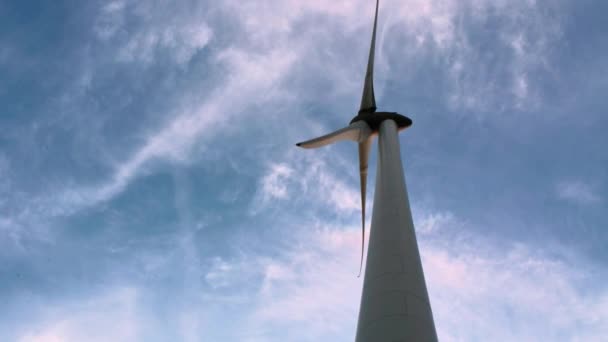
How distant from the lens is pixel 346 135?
21.6 meters

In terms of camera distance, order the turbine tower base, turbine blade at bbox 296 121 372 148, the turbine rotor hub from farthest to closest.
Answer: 1. the turbine rotor hub
2. turbine blade at bbox 296 121 372 148
3. the turbine tower base

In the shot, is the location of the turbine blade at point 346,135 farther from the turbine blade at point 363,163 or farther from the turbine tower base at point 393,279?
the turbine tower base at point 393,279

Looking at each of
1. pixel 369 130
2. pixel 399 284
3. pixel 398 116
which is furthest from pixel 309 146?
pixel 399 284

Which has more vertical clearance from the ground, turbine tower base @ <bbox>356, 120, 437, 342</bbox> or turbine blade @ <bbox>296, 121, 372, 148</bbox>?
turbine blade @ <bbox>296, 121, 372, 148</bbox>

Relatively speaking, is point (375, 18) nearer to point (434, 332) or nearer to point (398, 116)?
point (398, 116)

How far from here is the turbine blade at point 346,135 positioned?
67.8 ft

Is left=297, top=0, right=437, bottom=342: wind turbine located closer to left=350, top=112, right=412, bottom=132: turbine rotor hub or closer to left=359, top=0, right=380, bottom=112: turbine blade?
left=350, top=112, right=412, bottom=132: turbine rotor hub

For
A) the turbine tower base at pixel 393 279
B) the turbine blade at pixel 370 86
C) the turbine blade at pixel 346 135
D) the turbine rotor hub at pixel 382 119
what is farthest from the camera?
the turbine blade at pixel 370 86

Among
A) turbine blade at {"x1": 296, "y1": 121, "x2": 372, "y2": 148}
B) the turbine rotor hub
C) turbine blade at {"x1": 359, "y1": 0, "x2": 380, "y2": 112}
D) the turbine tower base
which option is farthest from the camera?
turbine blade at {"x1": 359, "y1": 0, "x2": 380, "y2": 112}

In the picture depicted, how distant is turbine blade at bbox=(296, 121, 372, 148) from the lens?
67.8 feet

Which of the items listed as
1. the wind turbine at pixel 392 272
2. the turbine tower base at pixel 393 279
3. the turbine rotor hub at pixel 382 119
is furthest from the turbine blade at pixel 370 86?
the turbine tower base at pixel 393 279

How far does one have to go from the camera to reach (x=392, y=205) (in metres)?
14.6

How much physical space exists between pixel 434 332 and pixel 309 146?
10834mm

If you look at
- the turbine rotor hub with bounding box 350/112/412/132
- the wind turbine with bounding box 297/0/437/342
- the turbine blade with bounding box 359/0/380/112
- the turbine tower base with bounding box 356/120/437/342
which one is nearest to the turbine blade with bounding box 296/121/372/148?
the turbine rotor hub with bounding box 350/112/412/132
